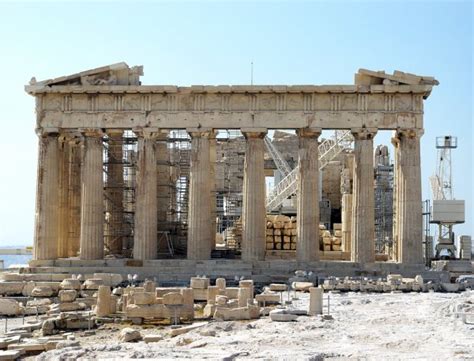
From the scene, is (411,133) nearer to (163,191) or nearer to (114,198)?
(163,191)

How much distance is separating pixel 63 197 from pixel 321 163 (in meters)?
18.0

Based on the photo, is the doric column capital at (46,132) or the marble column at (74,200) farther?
the marble column at (74,200)

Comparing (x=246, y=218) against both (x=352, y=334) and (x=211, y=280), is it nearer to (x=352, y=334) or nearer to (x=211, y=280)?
(x=211, y=280)

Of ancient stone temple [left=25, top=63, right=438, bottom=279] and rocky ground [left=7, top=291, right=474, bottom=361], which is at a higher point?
ancient stone temple [left=25, top=63, right=438, bottom=279]

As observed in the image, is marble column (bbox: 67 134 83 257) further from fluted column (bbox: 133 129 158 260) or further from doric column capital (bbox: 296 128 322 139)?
doric column capital (bbox: 296 128 322 139)

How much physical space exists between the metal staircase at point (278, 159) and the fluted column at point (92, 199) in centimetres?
1590

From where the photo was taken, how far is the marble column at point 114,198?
43781mm

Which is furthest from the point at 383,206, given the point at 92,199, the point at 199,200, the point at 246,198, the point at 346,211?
the point at 92,199

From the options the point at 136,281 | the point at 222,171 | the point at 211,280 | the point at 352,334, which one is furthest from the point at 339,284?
the point at 222,171

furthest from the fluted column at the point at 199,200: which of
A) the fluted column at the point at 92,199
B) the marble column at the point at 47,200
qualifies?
the marble column at the point at 47,200

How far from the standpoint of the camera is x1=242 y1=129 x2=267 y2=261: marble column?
1531 inches

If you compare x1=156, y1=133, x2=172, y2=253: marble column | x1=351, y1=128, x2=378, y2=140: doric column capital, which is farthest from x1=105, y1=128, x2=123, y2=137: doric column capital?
x1=351, y1=128, x2=378, y2=140: doric column capital

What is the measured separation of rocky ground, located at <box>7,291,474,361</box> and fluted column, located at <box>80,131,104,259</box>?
13.9 m

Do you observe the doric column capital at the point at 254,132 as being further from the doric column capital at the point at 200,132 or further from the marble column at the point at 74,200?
the marble column at the point at 74,200
